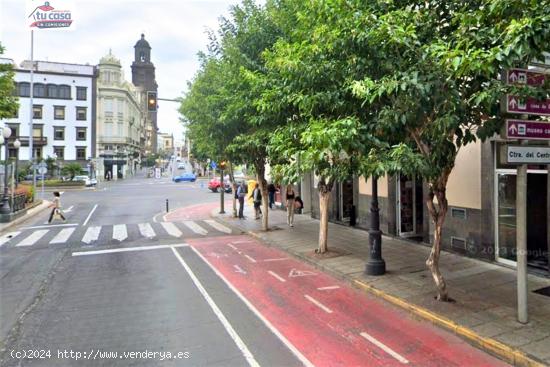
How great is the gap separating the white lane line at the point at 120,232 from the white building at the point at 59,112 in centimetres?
4928

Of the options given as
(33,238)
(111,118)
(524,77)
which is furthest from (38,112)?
(524,77)

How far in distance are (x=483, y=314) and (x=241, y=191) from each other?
1529cm

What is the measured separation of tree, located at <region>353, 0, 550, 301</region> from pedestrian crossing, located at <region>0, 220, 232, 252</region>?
10.9 metres

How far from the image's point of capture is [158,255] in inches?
470

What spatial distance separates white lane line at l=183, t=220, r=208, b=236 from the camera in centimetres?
1653

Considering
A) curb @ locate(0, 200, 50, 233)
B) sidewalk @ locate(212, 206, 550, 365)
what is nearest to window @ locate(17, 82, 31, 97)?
curb @ locate(0, 200, 50, 233)

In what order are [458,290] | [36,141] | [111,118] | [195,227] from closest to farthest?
[458,290] → [195,227] → [36,141] → [111,118]

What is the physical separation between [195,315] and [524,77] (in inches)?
249

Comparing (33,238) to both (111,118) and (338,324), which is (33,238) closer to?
(338,324)

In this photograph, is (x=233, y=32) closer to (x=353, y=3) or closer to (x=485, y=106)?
(x=353, y=3)

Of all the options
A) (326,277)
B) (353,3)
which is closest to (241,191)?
(326,277)

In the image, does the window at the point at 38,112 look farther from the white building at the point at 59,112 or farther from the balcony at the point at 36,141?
the balcony at the point at 36,141

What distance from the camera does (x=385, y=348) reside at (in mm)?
5570

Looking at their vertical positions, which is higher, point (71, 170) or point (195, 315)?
point (71, 170)
